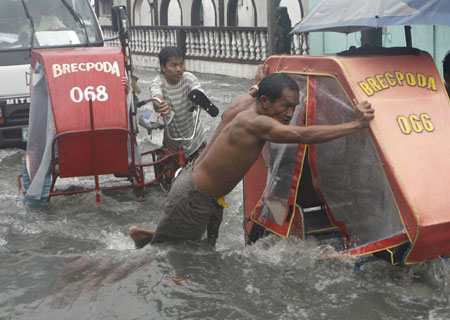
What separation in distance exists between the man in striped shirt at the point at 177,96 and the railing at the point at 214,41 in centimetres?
1022

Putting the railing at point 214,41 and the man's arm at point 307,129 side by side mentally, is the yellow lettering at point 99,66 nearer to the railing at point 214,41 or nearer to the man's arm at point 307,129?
the man's arm at point 307,129

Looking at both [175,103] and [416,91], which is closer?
[416,91]

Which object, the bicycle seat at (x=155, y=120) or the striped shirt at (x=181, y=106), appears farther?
the striped shirt at (x=181, y=106)

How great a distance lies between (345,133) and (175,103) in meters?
3.53

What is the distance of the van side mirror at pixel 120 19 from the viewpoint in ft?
28.2

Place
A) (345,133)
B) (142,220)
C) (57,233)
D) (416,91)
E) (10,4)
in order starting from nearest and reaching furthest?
1. (345,133)
2. (416,91)
3. (57,233)
4. (142,220)
5. (10,4)

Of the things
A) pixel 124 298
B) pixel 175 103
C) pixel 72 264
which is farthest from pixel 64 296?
pixel 175 103

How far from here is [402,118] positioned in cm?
464

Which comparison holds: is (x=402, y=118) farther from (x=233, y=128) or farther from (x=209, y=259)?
(x=209, y=259)

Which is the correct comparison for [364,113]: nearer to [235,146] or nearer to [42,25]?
[235,146]

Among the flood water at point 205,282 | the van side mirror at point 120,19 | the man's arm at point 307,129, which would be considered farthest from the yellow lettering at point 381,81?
the van side mirror at point 120,19

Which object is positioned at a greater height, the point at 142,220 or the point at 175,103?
the point at 175,103

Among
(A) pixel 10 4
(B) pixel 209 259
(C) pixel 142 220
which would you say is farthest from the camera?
(A) pixel 10 4

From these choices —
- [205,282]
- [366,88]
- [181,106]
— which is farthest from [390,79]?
[181,106]
